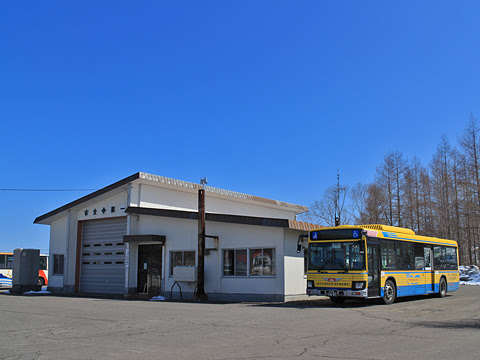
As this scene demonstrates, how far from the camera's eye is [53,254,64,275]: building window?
100 feet

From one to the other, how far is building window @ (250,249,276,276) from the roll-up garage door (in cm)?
903

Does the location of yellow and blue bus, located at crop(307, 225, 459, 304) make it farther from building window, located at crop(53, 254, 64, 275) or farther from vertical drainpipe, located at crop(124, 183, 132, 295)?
building window, located at crop(53, 254, 64, 275)

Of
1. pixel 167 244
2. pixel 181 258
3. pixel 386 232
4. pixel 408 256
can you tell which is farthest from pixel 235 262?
pixel 408 256

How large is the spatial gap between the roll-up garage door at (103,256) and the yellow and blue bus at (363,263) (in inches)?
522

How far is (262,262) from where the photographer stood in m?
21.0

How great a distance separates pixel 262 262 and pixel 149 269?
7.34 m

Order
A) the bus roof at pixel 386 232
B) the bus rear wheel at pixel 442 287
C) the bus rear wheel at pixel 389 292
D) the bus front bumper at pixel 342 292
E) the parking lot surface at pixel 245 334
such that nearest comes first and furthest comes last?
the parking lot surface at pixel 245 334, the bus front bumper at pixel 342 292, the bus roof at pixel 386 232, the bus rear wheel at pixel 389 292, the bus rear wheel at pixel 442 287

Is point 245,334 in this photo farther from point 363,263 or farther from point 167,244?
point 167,244

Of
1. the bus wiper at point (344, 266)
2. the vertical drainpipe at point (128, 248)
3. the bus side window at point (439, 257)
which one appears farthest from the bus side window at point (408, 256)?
the vertical drainpipe at point (128, 248)

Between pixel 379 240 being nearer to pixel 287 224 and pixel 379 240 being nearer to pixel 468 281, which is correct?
pixel 287 224

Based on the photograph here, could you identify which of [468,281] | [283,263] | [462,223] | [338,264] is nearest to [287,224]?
[283,263]

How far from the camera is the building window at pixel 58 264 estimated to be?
30.5m

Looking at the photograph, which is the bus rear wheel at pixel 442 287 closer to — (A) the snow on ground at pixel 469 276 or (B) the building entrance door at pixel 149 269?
(B) the building entrance door at pixel 149 269

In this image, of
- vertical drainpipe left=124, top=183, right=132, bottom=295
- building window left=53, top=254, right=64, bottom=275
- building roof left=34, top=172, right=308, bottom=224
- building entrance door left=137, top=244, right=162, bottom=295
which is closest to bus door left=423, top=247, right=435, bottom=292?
building entrance door left=137, top=244, right=162, bottom=295
